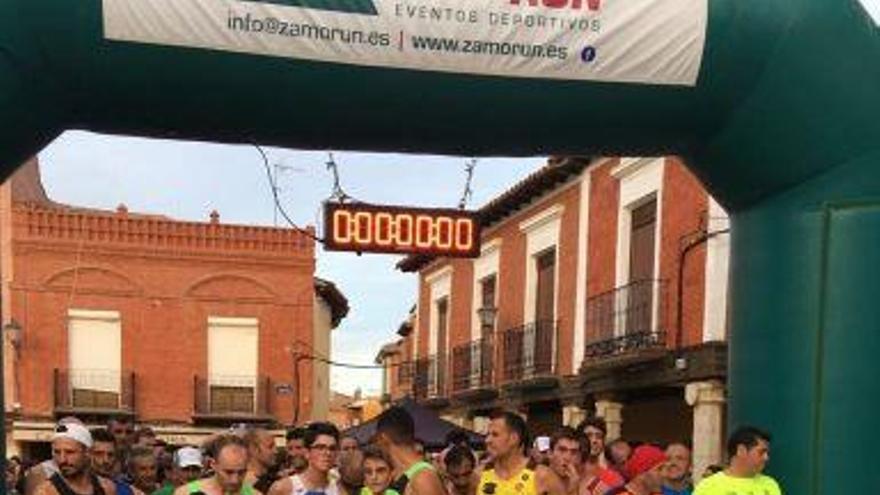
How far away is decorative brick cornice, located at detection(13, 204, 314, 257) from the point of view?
1161 inches

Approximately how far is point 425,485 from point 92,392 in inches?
983

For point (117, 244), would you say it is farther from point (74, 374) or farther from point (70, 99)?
point (70, 99)

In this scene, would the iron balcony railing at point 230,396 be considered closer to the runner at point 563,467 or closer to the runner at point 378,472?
the runner at point 563,467

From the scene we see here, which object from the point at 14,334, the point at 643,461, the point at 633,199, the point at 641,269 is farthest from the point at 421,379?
the point at 643,461

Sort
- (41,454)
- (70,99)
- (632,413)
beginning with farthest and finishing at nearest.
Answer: (41,454) < (632,413) < (70,99)

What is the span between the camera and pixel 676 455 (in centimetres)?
756

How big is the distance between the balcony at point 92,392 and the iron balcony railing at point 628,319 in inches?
595

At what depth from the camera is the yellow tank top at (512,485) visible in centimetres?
664

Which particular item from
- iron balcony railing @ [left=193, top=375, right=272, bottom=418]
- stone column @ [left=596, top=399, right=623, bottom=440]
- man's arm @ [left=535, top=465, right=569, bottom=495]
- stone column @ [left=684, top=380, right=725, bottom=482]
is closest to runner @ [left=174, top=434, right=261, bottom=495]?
man's arm @ [left=535, top=465, right=569, bottom=495]

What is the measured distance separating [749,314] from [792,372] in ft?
1.16

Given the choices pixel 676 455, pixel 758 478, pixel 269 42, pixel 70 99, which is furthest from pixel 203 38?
pixel 676 455

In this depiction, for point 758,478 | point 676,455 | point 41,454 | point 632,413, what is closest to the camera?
point 758,478

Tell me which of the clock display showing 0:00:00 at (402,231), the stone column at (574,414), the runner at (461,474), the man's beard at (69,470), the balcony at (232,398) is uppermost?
the clock display showing 0:00:00 at (402,231)

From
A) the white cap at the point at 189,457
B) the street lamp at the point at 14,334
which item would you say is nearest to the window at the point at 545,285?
the white cap at the point at 189,457
